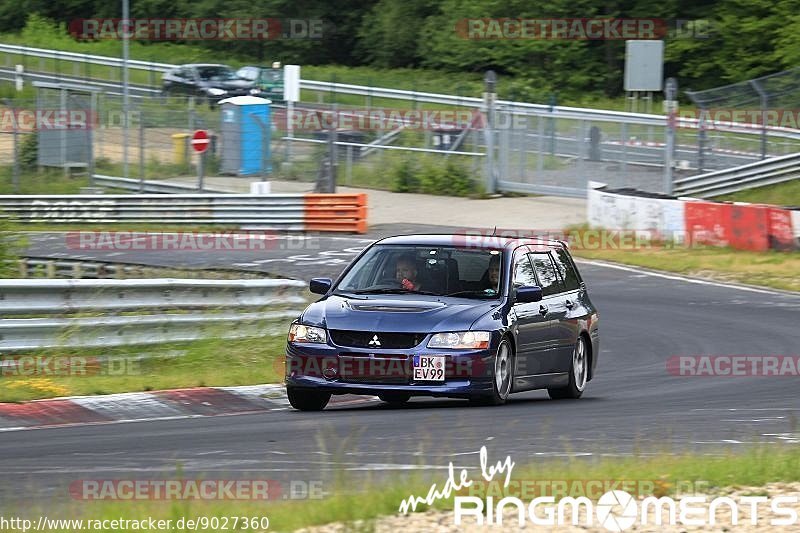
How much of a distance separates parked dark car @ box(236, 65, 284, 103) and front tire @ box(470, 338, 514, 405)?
41.7 meters

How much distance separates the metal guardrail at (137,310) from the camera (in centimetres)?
1261

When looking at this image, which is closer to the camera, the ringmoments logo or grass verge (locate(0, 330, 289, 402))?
the ringmoments logo

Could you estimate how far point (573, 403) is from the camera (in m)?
12.3

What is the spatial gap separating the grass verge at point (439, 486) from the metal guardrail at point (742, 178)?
25287mm

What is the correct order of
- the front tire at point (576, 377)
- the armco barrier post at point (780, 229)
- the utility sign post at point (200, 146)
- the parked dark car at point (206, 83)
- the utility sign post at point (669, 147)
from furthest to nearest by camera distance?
the parked dark car at point (206, 83), the utility sign post at point (669, 147), the utility sign post at point (200, 146), the armco barrier post at point (780, 229), the front tire at point (576, 377)

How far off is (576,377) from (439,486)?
590 cm

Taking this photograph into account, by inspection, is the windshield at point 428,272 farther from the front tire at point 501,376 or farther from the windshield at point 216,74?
the windshield at point 216,74

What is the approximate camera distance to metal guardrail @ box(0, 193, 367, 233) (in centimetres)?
3014

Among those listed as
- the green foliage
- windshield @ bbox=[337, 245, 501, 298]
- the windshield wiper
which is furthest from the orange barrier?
the windshield wiper

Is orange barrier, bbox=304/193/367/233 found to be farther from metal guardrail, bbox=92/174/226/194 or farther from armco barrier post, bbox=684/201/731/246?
armco barrier post, bbox=684/201/731/246

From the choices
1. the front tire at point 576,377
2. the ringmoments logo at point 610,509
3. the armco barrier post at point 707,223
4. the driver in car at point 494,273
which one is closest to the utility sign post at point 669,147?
the armco barrier post at point 707,223

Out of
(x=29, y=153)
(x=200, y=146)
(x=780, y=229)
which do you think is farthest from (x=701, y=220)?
(x=29, y=153)

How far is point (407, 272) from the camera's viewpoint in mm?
11711

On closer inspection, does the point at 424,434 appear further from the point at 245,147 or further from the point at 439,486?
the point at 245,147
